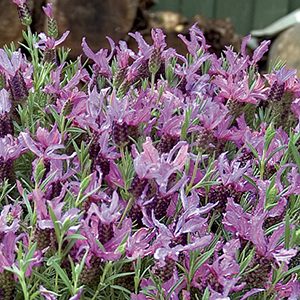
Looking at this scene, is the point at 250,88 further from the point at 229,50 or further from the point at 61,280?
the point at 61,280

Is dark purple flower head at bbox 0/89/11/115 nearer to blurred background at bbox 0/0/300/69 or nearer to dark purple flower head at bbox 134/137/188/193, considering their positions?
dark purple flower head at bbox 134/137/188/193

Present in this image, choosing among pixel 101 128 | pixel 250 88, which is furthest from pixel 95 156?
pixel 250 88

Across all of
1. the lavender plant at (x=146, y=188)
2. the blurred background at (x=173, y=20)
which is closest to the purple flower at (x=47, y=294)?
the lavender plant at (x=146, y=188)

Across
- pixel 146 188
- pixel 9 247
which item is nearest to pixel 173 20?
pixel 146 188

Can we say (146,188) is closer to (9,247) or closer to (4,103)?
(9,247)

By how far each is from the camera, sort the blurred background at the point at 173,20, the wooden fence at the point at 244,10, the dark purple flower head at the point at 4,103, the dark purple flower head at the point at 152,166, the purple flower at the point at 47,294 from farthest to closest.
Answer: the wooden fence at the point at 244,10 → the blurred background at the point at 173,20 → the dark purple flower head at the point at 4,103 → the dark purple flower head at the point at 152,166 → the purple flower at the point at 47,294

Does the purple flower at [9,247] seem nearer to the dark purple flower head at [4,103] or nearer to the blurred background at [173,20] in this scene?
the dark purple flower head at [4,103]
